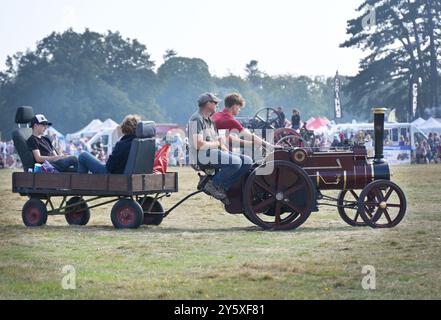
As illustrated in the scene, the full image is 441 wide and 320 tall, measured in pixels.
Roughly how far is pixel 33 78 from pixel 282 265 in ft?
233

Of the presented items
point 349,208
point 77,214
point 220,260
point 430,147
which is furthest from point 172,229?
point 430,147

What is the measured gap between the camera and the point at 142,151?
11.1 meters

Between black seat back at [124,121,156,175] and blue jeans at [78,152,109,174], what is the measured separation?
14.0 inches

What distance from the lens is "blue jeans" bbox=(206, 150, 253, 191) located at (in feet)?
35.0

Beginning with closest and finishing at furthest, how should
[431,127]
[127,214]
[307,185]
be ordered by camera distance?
[307,185], [127,214], [431,127]

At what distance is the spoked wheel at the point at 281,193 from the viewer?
1062cm

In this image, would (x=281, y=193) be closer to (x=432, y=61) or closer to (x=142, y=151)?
(x=142, y=151)

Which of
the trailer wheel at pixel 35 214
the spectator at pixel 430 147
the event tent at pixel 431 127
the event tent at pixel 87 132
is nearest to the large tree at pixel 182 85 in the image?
the event tent at pixel 87 132

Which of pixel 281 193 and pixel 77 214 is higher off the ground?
pixel 281 193

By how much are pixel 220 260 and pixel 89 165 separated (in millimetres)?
3787

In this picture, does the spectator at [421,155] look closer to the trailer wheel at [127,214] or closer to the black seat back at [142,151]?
the black seat back at [142,151]

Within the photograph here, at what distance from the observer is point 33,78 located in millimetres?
76188

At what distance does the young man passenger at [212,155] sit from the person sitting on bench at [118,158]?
2.85 ft

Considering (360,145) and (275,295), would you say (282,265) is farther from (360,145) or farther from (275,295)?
(360,145)
